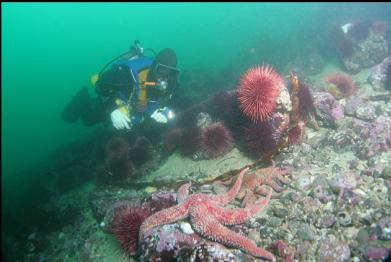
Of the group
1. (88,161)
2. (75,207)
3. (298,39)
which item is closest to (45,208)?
(75,207)

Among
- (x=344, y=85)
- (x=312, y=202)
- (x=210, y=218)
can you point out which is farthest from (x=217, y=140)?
(x=344, y=85)

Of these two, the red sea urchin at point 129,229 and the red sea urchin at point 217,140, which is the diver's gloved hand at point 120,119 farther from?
the red sea urchin at point 129,229

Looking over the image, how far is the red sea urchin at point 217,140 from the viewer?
21.1 ft

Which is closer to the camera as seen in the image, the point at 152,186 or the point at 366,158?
the point at 366,158

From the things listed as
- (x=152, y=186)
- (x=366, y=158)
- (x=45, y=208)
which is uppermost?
(x=366, y=158)

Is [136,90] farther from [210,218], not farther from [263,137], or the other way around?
[210,218]

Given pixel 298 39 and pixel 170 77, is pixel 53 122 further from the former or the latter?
pixel 170 77

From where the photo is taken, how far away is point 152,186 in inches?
263

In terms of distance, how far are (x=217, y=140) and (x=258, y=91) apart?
61.9 inches

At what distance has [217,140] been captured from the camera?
21.0 ft

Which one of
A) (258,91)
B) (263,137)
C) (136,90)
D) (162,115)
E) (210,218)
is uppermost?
(258,91)

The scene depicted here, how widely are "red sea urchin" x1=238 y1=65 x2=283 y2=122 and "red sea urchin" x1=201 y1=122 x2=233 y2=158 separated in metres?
1.05

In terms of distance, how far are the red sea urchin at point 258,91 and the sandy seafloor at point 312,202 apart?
116cm

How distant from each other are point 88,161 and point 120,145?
256cm
